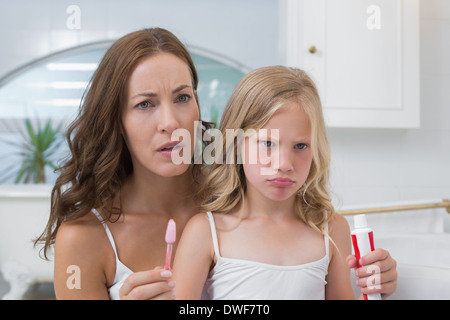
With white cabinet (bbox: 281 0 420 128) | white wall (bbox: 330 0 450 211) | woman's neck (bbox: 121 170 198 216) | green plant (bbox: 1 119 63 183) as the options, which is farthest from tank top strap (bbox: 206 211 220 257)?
green plant (bbox: 1 119 63 183)

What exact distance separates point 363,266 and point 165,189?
13.1 inches

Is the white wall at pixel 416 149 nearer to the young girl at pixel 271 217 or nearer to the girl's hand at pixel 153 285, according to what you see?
the young girl at pixel 271 217

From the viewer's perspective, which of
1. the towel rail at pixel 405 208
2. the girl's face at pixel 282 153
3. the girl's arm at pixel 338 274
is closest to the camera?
the girl's face at pixel 282 153

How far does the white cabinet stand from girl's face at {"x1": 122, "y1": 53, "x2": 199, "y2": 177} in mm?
1093

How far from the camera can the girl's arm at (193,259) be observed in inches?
22.8

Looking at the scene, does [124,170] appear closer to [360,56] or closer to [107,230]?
[107,230]

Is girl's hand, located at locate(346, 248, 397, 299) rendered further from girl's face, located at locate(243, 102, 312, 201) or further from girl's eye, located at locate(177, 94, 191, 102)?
girl's eye, located at locate(177, 94, 191, 102)

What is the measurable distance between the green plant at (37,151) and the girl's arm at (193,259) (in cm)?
218

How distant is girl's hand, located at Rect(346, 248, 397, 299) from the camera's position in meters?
0.51

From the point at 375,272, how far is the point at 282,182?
14 cm

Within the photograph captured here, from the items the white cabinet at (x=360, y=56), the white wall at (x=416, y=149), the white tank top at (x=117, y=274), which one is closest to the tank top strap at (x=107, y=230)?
the white tank top at (x=117, y=274)

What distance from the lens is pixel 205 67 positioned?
292 centimetres
